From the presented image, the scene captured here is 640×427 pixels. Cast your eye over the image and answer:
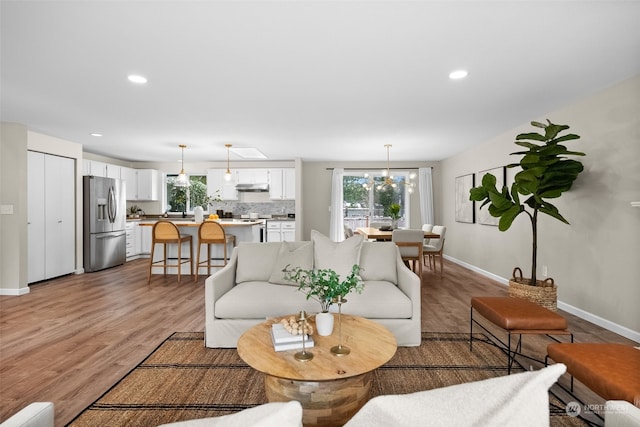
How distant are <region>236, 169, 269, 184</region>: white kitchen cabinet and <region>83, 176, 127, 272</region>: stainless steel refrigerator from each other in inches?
99.5

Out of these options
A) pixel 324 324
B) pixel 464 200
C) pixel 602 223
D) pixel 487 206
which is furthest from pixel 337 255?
pixel 464 200

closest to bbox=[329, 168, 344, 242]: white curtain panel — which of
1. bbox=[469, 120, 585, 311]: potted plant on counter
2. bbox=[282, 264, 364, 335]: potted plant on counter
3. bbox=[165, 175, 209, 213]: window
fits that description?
bbox=[165, 175, 209, 213]: window

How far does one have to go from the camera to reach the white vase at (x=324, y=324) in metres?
1.96

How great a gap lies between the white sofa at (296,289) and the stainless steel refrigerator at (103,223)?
4158 mm

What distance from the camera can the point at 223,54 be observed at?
2.55 m

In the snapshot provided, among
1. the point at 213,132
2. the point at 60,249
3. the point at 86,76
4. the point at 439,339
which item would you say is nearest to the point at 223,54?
the point at 86,76

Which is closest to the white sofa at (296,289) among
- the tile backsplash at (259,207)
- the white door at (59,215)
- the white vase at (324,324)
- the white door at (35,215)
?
the white vase at (324,324)

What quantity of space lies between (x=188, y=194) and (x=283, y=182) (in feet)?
7.96

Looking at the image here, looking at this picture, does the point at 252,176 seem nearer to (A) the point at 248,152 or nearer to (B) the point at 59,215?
(A) the point at 248,152

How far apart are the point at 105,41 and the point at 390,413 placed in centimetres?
292

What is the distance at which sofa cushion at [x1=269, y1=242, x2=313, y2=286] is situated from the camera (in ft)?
9.98

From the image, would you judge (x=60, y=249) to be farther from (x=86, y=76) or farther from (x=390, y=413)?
(x=390, y=413)

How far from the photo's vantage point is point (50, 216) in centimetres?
518

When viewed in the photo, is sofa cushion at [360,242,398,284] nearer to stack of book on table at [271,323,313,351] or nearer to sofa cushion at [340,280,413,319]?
sofa cushion at [340,280,413,319]
